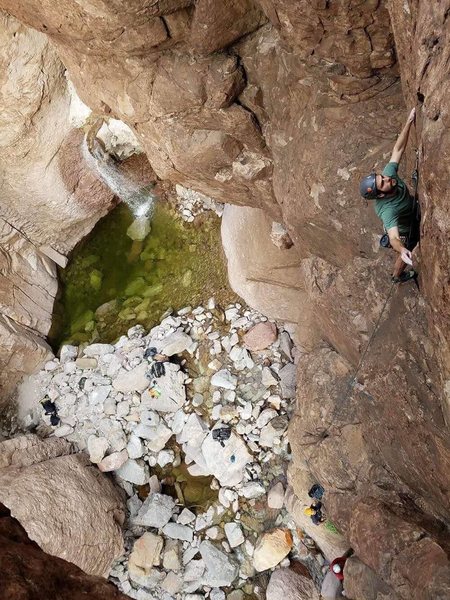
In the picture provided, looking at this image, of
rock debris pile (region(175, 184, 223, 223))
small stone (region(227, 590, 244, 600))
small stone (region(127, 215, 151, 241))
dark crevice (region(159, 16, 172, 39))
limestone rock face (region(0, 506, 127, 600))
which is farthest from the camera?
small stone (region(127, 215, 151, 241))

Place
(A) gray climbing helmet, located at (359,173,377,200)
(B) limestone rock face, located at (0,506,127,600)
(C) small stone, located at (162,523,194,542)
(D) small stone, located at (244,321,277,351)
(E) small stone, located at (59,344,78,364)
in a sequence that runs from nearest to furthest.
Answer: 1. (B) limestone rock face, located at (0,506,127,600)
2. (A) gray climbing helmet, located at (359,173,377,200)
3. (C) small stone, located at (162,523,194,542)
4. (D) small stone, located at (244,321,277,351)
5. (E) small stone, located at (59,344,78,364)

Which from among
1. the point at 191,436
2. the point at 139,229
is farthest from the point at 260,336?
the point at 139,229

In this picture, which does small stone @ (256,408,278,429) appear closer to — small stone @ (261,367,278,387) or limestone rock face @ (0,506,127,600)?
small stone @ (261,367,278,387)

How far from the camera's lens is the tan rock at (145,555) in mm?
6129

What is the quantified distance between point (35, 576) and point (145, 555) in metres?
4.47

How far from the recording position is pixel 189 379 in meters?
6.89

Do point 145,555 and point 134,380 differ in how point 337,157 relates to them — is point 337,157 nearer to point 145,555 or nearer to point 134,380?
point 134,380

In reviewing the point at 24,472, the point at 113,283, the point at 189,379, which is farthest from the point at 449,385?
the point at 113,283

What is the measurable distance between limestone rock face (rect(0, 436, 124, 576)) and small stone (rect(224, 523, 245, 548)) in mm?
1291

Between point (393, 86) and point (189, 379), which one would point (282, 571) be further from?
point (393, 86)

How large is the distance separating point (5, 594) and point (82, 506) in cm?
433

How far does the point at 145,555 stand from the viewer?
20.2 feet

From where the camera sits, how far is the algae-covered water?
25.1ft

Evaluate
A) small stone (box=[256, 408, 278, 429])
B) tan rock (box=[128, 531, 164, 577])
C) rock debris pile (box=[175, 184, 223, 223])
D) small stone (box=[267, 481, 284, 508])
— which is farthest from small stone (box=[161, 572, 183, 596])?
rock debris pile (box=[175, 184, 223, 223])
